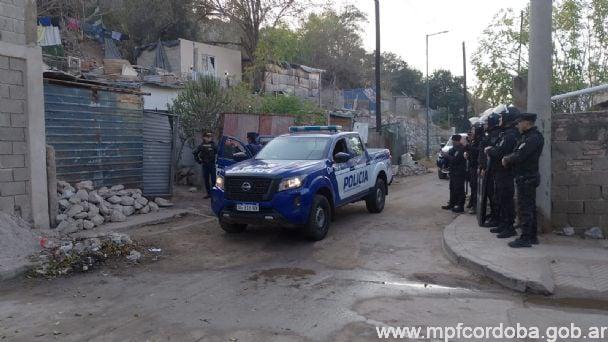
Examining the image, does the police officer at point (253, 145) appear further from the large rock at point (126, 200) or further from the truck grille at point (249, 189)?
the truck grille at point (249, 189)

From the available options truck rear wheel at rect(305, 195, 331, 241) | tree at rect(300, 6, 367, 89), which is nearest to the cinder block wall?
truck rear wheel at rect(305, 195, 331, 241)

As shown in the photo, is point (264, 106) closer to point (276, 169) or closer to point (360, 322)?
point (276, 169)

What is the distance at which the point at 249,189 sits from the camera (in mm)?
8031

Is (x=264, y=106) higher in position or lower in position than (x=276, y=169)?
higher

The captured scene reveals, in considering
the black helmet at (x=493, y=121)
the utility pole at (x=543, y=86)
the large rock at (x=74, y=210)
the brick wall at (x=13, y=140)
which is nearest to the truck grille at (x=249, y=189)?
the large rock at (x=74, y=210)

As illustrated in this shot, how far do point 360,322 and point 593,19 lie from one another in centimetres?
1610

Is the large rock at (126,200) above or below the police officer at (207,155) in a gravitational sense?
below

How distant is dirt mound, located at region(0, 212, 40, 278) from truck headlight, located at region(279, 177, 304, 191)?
3.75 meters

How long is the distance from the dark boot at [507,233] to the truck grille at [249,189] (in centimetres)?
362

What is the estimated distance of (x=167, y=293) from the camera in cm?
586

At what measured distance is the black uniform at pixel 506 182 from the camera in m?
7.89

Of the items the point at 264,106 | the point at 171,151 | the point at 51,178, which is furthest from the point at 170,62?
the point at 51,178

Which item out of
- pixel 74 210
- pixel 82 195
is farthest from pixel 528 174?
pixel 82 195

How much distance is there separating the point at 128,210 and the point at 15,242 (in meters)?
3.24
